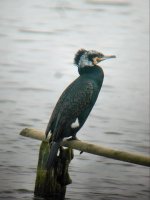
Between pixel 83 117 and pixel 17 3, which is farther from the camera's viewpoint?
pixel 17 3

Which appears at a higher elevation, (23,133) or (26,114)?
(23,133)

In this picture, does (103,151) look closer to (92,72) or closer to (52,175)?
(52,175)

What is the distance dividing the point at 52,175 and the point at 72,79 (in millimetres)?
6027

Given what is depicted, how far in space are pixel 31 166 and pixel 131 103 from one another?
11.3 feet

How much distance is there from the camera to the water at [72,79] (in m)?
7.95

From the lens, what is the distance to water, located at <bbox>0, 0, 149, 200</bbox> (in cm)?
795

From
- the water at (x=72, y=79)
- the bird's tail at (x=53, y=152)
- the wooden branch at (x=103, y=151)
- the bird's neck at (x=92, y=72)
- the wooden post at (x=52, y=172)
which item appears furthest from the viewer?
the water at (x=72, y=79)

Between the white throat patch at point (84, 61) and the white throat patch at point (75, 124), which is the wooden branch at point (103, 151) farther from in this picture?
the white throat patch at point (84, 61)

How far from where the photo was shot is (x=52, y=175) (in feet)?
22.1

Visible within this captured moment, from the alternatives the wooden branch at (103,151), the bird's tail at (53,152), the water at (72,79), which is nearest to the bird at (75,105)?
the bird's tail at (53,152)

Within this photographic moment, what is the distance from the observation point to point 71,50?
48.3 ft

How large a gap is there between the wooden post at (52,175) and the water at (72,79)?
14.4 inches

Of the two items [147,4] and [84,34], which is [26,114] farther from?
[147,4]

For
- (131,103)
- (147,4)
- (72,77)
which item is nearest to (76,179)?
(131,103)
